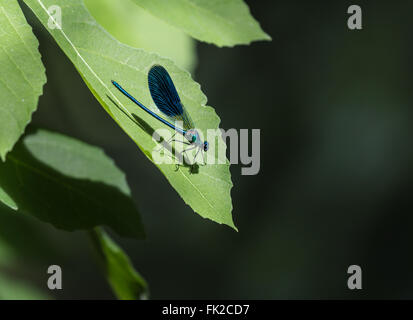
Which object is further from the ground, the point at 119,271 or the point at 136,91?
the point at 136,91

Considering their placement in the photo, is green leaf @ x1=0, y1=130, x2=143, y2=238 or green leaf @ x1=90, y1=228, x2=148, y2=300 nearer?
green leaf @ x1=0, y1=130, x2=143, y2=238

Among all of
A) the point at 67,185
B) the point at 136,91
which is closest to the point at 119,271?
the point at 67,185

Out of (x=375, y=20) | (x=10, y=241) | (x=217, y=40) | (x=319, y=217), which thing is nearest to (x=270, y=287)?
(x=319, y=217)

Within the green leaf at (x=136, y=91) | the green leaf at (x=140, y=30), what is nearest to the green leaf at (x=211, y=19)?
the green leaf at (x=136, y=91)

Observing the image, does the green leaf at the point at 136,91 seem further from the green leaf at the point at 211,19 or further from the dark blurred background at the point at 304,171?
the dark blurred background at the point at 304,171

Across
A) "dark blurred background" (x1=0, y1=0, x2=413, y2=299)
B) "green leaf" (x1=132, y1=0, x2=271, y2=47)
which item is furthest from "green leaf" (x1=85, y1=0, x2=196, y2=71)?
"dark blurred background" (x1=0, y1=0, x2=413, y2=299)

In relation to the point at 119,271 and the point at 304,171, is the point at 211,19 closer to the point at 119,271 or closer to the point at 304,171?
the point at 119,271

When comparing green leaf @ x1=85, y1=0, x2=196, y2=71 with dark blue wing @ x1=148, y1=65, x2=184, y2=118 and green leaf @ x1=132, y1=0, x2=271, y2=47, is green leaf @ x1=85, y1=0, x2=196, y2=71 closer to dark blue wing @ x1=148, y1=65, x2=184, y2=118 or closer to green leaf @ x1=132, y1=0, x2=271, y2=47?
green leaf @ x1=132, y1=0, x2=271, y2=47
